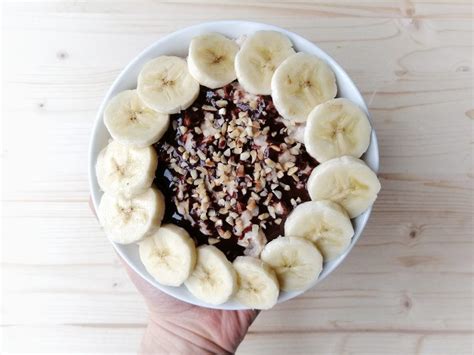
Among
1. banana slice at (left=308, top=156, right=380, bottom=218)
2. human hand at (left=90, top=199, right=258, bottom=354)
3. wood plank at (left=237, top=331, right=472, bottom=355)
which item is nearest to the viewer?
banana slice at (left=308, top=156, right=380, bottom=218)

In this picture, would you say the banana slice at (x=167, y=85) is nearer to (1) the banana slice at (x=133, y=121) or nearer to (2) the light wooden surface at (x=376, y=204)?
(1) the banana slice at (x=133, y=121)

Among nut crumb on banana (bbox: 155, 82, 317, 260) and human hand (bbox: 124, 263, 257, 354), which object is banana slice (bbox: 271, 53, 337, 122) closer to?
nut crumb on banana (bbox: 155, 82, 317, 260)

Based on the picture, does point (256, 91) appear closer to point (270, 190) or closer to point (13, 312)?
point (270, 190)

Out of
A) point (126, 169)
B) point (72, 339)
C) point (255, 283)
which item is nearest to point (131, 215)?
point (126, 169)

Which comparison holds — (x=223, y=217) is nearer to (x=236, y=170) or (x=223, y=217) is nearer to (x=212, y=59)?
(x=236, y=170)

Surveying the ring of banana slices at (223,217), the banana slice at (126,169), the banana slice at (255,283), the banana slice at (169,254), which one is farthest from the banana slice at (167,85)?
the banana slice at (255,283)

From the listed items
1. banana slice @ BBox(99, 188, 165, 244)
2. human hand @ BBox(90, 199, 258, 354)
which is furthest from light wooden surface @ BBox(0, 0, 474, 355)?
banana slice @ BBox(99, 188, 165, 244)
